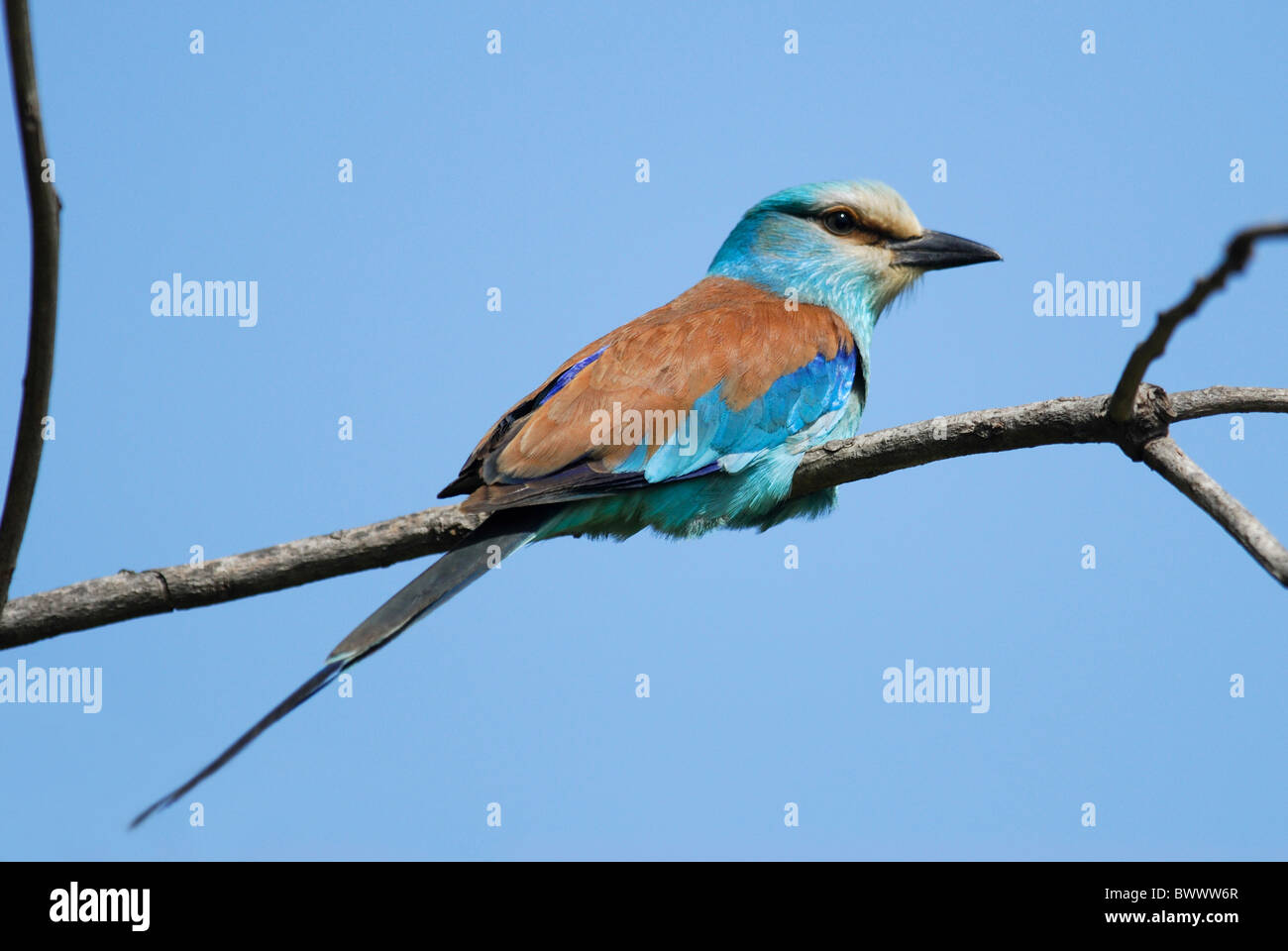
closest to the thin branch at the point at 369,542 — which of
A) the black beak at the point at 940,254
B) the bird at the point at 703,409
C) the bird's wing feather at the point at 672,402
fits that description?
the bird at the point at 703,409

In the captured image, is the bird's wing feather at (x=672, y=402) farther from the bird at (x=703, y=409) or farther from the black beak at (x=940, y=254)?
the black beak at (x=940, y=254)

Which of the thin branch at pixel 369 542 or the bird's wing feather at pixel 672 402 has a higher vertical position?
the bird's wing feather at pixel 672 402

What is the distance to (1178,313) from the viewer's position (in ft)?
9.70

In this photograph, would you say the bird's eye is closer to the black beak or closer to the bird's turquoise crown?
the bird's turquoise crown

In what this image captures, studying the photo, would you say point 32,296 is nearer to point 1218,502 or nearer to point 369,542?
point 369,542

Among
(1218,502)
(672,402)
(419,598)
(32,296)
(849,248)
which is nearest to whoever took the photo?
(32,296)

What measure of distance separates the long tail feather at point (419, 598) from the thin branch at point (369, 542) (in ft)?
0.74

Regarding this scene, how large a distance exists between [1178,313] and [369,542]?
262 cm

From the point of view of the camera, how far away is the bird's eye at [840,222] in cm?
656

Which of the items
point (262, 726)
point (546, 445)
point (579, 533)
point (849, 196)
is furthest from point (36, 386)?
point (849, 196)

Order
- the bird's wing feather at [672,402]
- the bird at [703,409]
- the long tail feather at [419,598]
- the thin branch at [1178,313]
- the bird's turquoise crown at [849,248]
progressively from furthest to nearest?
the bird's turquoise crown at [849,248] < the bird's wing feather at [672,402] < the bird at [703,409] < the long tail feather at [419,598] < the thin branch at [1178,313]

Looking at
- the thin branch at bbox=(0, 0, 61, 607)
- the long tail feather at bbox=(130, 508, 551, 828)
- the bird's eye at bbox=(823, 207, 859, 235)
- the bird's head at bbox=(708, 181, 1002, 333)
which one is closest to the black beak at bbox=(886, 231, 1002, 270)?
the bird's head at bbox=(708, 181, 1002, 333)

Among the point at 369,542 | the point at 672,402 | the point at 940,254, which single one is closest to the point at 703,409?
the point at 672,402

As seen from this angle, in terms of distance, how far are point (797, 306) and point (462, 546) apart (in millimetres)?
2450
